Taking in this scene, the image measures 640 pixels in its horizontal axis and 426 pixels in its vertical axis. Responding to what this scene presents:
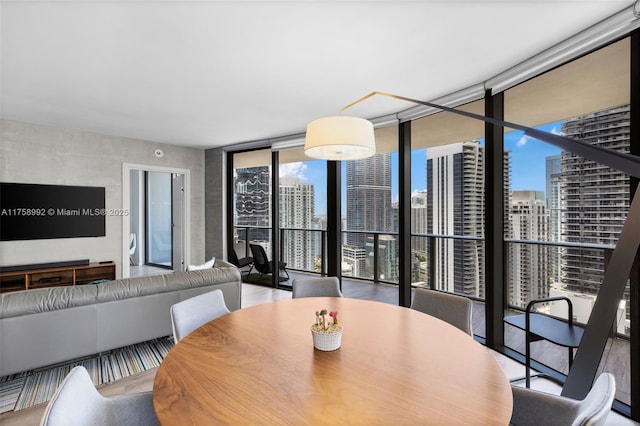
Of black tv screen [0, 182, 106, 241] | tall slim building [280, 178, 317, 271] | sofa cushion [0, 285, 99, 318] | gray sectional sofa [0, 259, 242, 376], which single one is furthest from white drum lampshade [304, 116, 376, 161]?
black tv screen [0, 182, 106, 241]

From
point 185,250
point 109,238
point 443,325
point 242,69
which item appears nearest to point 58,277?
point 109,238

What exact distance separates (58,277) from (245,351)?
15.7 feet

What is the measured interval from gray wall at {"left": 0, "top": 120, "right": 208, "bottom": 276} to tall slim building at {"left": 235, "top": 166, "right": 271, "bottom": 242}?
57.6 inches

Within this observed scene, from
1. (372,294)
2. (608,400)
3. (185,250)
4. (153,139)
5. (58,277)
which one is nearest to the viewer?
(608,400)

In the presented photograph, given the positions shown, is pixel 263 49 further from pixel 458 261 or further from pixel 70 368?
pixel 458 261

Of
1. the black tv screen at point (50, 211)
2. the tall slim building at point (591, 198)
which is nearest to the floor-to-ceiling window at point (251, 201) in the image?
the black tv screen at point (50, 211)

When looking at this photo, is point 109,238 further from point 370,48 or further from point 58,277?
point 370,48

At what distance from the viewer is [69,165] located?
16.1ft

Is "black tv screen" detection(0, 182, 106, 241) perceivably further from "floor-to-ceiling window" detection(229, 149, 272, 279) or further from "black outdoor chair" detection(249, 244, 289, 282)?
"black outdoor chair" detection(249, 244, 289, 282)

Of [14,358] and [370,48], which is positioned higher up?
[370,48]

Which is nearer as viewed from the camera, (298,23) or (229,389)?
(229,389)

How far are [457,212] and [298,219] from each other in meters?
2.85

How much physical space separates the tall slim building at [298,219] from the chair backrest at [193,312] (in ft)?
12.1

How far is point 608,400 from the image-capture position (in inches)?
34.2
